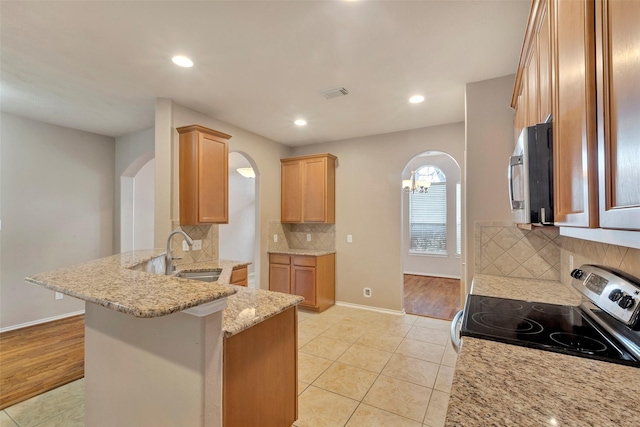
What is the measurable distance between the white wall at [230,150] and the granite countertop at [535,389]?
2902 mm

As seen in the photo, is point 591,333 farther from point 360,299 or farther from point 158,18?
point 360,299

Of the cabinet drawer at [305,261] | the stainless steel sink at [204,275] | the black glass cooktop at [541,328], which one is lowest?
the cabinet drawer at [305,261]

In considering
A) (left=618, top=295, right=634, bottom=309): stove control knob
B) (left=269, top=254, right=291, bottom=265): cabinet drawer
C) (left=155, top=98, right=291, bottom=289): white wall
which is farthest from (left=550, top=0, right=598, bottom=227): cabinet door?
(left=269, top=254, right=291, bottom=265): cabinet drawer

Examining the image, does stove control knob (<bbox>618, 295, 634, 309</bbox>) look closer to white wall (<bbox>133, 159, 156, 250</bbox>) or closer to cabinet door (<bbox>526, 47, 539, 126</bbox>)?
cabinet door (<bbox>526, 47, 539, 126</bbox>)

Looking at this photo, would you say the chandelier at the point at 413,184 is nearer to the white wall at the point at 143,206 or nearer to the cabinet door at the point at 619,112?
the white wall at the point at 143,206

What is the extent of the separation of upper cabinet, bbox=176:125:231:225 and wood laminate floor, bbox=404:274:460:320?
10.3 ft

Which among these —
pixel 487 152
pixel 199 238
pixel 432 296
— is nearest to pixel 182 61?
pixel 199 238

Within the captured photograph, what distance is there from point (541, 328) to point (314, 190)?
3424 millimetres

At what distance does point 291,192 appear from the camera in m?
4.56

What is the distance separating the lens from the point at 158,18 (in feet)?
5.80

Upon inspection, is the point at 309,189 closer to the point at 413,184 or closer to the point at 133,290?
the point at 413,184

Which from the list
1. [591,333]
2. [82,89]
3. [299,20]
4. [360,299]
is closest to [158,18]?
[299,20]

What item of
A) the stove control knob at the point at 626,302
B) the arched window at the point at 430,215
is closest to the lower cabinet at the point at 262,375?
the stove control knob at the point at 626,302

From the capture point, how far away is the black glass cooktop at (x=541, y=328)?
975 millimetres
